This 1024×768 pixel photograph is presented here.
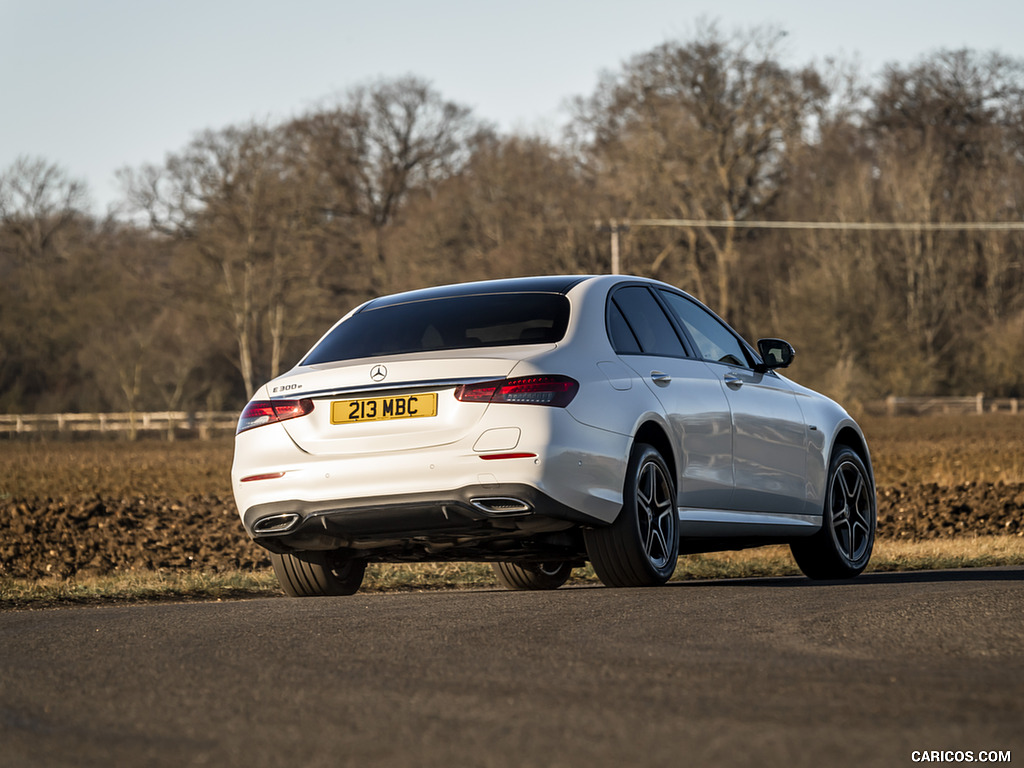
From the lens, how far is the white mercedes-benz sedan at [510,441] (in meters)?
6.96

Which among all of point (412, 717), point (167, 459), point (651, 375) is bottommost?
point (167, 459)

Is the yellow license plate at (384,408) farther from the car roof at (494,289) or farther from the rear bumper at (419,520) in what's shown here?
the car roof at (494,289)

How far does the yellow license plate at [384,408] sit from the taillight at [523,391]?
0.17 metres

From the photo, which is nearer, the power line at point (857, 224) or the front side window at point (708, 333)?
the front side window at point (708, 333)

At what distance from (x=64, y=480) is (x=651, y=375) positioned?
836 inches

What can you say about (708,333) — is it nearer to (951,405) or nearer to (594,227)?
(594,227)

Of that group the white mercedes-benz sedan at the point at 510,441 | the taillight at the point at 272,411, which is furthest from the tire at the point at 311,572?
the taillight at the point at 272,411

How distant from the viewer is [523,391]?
6.95 metres

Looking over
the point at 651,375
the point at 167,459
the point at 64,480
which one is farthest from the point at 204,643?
the point at 167,459

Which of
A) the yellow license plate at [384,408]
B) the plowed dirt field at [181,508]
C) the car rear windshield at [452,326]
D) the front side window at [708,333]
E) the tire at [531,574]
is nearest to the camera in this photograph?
the yellow license plate at [384,408]

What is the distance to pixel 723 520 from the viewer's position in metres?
8.34

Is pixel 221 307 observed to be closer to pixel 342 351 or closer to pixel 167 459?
pixel 167 459

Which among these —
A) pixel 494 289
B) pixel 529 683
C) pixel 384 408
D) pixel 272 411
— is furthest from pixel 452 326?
pixel 529 683

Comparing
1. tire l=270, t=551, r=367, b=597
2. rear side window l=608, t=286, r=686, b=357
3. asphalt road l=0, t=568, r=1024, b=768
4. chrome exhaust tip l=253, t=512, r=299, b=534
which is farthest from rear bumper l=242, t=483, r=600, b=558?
rear side window l=608, t=286, r=686, b=357
